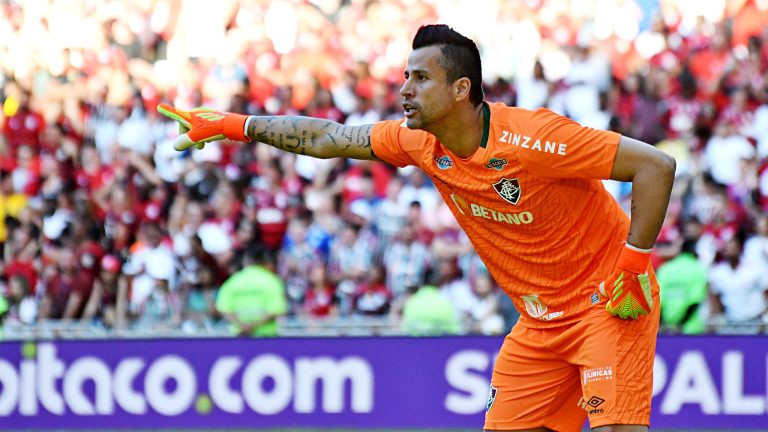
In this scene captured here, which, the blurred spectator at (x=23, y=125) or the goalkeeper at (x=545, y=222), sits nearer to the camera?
the goalkeeper at (x=545, y=222)

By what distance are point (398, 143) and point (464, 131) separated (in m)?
0.42

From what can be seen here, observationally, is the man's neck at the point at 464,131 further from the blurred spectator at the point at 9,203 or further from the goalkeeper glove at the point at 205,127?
the blurred spectator at the point at 9,203

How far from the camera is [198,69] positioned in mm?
17000

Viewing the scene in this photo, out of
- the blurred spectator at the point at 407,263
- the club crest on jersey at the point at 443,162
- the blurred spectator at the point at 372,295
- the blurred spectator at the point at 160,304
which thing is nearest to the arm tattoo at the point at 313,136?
the club crest on jersey at the point at 443,162

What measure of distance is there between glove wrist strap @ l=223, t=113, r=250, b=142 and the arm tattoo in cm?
4

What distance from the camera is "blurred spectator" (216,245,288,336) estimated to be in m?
11.7

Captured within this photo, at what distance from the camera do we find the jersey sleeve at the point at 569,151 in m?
5.60

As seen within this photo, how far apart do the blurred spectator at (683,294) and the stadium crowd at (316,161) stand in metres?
0.02

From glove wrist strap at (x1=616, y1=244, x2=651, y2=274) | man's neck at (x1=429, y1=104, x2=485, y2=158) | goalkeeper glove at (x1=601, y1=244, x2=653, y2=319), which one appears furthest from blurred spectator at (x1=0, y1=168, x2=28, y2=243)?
glove wrist strap at (x1=616, y1=244, x2=651, y2=274)

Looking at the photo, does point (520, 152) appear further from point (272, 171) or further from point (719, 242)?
point (272, 171)

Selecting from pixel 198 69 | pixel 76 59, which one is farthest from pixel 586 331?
pixel 76 59

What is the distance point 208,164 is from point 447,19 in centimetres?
359

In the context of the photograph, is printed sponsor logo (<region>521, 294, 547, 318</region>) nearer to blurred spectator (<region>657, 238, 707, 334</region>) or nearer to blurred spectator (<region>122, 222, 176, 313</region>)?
blurred spectator (<region>657, 238, 707, 334</region>)

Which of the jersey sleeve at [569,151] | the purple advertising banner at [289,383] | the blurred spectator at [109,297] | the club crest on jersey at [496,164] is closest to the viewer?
the jersey sleeve at [569,151]
